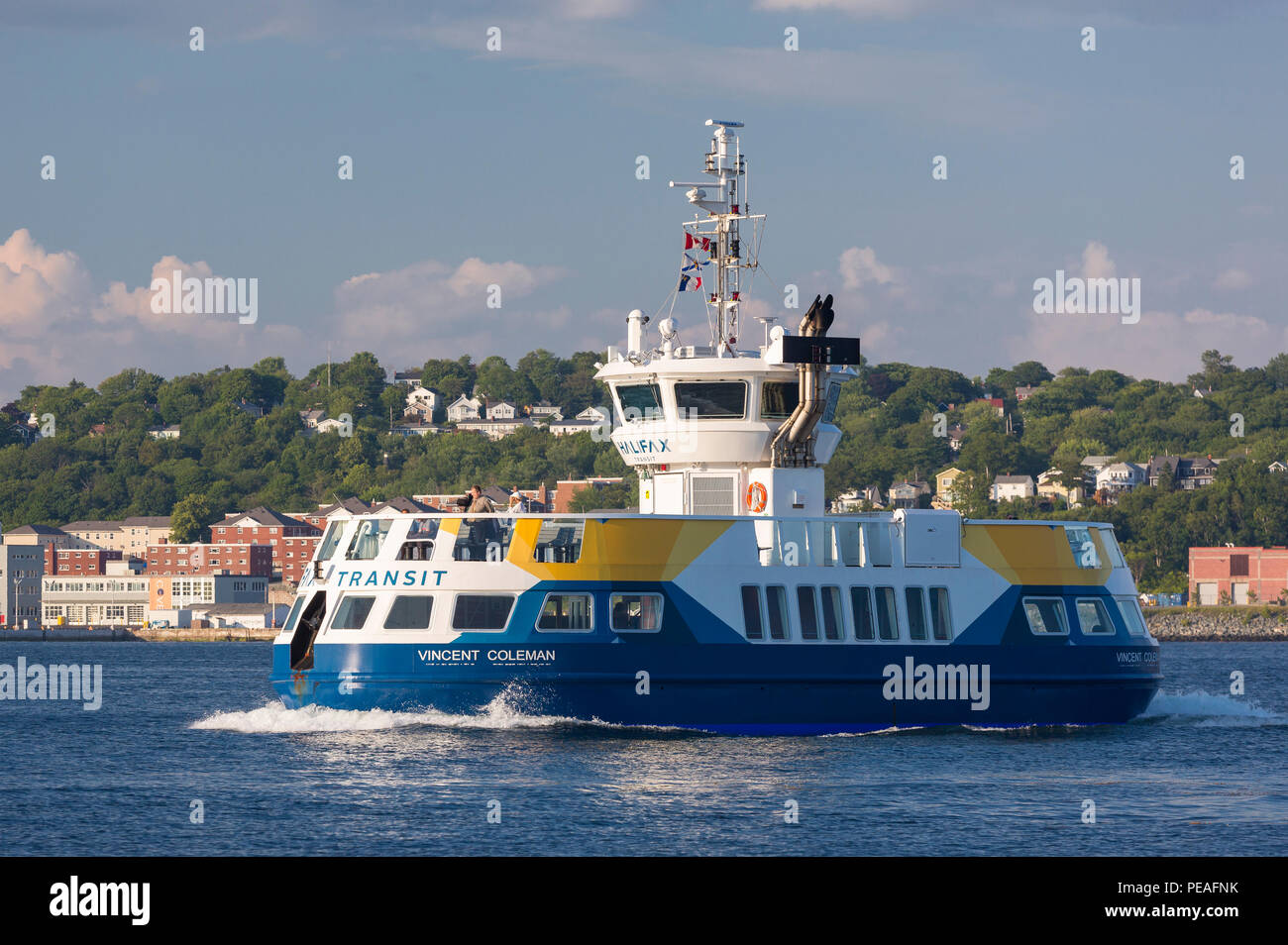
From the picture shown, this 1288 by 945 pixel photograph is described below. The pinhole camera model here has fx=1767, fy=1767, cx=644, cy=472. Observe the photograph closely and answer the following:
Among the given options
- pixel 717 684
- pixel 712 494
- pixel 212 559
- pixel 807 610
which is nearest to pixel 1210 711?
pixel 807 610

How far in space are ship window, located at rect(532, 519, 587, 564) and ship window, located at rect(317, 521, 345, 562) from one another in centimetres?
417

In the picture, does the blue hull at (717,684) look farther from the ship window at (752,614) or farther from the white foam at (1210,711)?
→ the white foam at (1210,711)

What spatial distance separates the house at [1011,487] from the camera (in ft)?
638

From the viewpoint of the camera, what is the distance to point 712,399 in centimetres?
3481

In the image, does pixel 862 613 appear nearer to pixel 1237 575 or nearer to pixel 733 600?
pixel 733 600

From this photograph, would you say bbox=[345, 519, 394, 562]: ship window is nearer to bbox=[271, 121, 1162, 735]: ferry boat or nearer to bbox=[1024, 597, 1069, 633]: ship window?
bbox=[271, 121, 1162, 735]: ferry boat

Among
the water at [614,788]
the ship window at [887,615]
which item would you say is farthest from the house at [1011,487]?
the ship window at [887,615]

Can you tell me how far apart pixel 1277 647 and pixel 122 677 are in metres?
79.9

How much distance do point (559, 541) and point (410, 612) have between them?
2.88m

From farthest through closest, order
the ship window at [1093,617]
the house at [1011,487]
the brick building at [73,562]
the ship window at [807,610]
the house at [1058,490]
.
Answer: the house at [1011,487]
the house at [1058,490]
the brick building at [73,562]
the ship window at [1093,617]
the ship window at [807,610]

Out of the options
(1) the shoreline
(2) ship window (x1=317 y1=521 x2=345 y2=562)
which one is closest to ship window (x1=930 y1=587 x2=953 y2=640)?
(2) ship window (x1=317 y1=521 x2=345 y2=562)

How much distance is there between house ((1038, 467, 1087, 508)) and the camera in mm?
187125

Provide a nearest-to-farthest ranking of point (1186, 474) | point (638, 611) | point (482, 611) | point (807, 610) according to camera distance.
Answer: point (482, 611) → point (638, 611) → point (807, 610) → point (1186, 474)

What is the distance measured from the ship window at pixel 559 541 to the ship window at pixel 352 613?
3.06 metres
